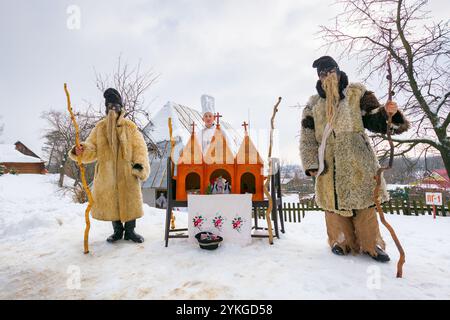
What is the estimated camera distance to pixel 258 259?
2182 mm

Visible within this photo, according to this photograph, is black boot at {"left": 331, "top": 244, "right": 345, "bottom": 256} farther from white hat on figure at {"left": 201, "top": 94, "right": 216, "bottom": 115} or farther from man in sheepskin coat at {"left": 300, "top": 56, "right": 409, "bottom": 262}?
white hat on figure at {"left": 201, "top": 94, "right": 216, "bottom": 115}

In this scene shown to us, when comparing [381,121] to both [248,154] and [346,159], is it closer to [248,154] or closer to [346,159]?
[346,159]

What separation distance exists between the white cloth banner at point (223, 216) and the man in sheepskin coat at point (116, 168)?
0.71m

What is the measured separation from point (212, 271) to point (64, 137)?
56.4 feet

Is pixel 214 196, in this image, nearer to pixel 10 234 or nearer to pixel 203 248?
pixel 203 248

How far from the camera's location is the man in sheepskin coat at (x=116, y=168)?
9.22 ft

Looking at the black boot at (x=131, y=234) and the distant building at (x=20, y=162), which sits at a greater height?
the distant building at (x=20, y=162)

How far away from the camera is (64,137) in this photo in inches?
613

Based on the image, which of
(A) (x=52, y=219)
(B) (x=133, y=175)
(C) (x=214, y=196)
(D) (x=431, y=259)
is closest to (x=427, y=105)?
(D) (x=431, y=259)

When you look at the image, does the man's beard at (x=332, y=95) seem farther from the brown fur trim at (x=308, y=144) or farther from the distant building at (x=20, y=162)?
the distant building at (x=20, y=162)

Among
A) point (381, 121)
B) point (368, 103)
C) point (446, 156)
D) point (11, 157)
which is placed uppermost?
point (11, 157)

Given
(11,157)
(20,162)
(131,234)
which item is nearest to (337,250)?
(131,234)

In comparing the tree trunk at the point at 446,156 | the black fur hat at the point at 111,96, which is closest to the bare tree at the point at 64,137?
the black fur hat at the point at 111,96

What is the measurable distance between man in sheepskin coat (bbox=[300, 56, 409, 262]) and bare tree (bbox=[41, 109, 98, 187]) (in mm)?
3893
